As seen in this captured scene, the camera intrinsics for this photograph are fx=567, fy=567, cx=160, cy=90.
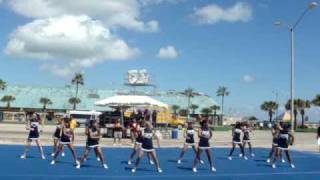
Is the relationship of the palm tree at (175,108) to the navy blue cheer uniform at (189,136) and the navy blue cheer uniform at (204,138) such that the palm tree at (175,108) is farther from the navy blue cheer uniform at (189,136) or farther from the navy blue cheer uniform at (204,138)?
the navy blue cheer uniform at (204,138)

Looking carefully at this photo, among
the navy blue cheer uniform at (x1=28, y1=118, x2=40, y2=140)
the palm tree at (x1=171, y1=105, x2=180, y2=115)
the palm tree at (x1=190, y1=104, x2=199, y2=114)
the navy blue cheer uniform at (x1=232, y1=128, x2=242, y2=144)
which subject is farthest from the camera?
the palm tree at (x1=190, y1=104, x2=199, y2=114)

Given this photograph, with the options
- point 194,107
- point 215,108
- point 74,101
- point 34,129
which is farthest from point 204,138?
point 194,107

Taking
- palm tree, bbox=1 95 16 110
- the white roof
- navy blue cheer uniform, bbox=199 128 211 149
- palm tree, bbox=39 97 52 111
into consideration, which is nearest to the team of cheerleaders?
navy blue cheer uniform, bbox=199 128 211 149

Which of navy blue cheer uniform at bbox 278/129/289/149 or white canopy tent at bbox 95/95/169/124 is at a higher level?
white canopy tent at bbox 95/95/169/124

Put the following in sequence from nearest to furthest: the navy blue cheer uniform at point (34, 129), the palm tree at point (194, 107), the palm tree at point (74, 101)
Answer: the navy blue cheer uniform at point (34, 129)
the palm tree at point (74, 101)
the palm tree at point (194, 107)

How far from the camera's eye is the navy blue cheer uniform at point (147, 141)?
62.0ft

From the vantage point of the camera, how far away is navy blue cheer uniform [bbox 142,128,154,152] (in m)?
18.9

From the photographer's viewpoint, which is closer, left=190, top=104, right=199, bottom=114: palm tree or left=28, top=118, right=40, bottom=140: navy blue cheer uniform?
left=28, top=118, right=40, bottom=140: navy blue cheer uniform

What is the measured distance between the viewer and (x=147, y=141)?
1895 cm

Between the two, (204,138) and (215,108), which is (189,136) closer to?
(204,138)

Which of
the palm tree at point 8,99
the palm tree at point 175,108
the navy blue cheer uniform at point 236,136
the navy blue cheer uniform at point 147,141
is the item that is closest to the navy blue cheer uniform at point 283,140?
the navy blue cheer uniform at point 236,136

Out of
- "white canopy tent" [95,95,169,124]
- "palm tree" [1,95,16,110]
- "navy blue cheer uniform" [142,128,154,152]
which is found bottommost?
"navy blue cheer uniform" [142,128,154,152]

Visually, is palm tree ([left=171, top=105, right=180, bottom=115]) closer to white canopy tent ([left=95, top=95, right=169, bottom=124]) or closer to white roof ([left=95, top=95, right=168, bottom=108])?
white canopy tent ([left=95, top=95, right=169, bottom=124])

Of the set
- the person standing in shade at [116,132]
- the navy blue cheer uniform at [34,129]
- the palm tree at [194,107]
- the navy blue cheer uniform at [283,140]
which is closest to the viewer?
the navy blue cheer uniform at [34,129]
